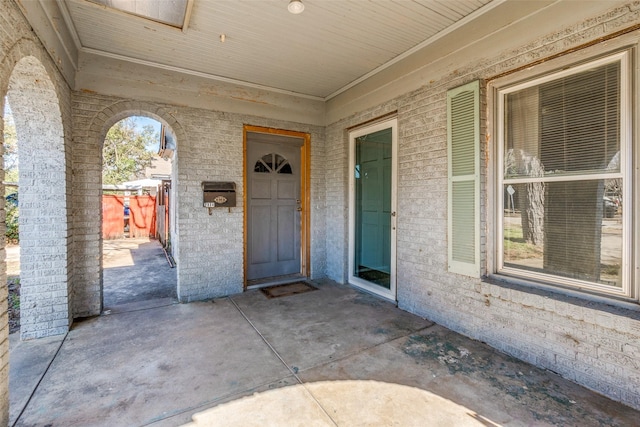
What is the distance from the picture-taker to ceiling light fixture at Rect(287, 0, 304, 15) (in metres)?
2.53

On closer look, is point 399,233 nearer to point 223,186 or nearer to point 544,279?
point 544,279

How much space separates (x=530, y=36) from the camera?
2.45 m

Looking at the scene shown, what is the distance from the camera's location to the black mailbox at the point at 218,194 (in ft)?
13.4

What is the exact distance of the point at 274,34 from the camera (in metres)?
3.06

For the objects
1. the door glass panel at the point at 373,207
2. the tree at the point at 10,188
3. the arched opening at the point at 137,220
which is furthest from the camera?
the tree at the point at 10,188

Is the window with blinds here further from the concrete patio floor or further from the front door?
the front door

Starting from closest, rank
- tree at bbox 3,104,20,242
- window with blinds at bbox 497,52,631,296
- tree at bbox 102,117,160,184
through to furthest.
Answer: window with blinds at bbox 497,52,631,296
tree at bbox 3,104,20,242
tree at bbox 102,117,160,184

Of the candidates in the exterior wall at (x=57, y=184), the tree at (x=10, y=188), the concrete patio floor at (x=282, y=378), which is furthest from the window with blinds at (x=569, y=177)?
the tree at (x=10, y=188)

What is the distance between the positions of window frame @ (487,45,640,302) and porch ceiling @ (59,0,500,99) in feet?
1.81

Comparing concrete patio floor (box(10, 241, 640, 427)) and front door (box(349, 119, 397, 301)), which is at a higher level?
front door (box(349, 119, 397, 301))

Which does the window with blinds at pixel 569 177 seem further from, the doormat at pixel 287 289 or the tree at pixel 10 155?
the tree at pixel 10 155

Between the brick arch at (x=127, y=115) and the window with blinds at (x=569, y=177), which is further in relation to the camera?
the brick arch at (x=127, y=115)

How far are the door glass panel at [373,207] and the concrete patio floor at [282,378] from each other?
1031 mm

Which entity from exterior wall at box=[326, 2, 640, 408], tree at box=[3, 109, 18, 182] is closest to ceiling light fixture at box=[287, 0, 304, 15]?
exterior wall at box=[326, 2, 640, 408]
